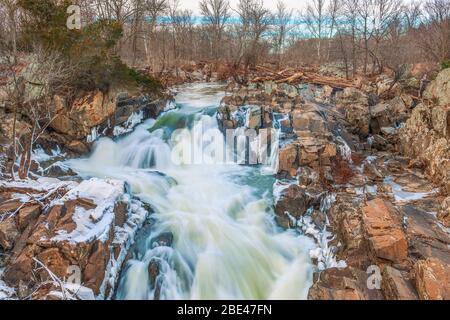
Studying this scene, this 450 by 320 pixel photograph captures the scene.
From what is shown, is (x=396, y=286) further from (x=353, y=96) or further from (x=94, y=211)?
(x=353, y=96)

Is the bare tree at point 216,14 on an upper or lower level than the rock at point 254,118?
upper

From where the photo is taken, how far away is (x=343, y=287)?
5785mm

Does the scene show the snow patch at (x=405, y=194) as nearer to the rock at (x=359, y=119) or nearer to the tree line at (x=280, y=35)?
the rock at (x=359, y=119)

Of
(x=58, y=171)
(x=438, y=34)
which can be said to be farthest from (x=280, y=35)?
(x=58, y=171)

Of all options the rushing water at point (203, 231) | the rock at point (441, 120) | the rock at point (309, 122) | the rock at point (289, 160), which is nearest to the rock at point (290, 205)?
the rushing water at point (203, 231)

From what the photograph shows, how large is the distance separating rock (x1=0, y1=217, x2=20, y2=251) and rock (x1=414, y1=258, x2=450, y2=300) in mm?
7243

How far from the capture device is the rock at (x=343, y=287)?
5.59 meters

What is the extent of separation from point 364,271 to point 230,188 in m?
4.65

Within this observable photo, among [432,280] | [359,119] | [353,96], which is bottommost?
[432,280]

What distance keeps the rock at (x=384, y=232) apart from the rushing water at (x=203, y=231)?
1490mm

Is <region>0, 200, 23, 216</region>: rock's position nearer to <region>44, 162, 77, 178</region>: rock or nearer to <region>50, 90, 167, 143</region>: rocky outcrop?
<region>44, 162, 77, 178</region>: rock

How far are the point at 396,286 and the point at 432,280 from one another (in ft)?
1.70

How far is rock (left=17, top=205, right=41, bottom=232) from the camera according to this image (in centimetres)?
A: 699
